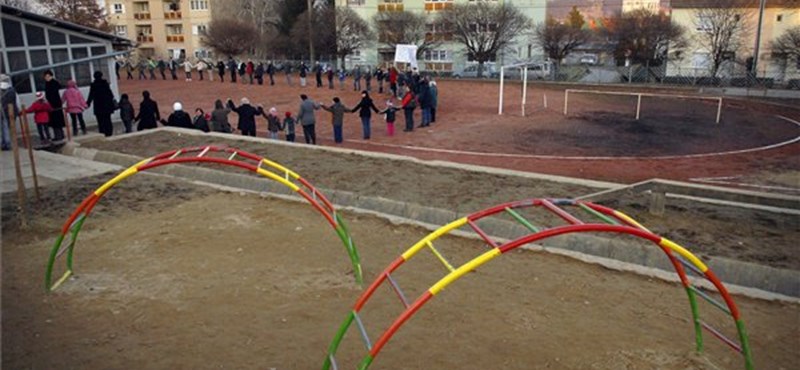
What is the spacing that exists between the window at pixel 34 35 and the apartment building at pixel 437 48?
3216 centimetres

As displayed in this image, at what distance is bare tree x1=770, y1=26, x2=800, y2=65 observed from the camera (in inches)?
1273

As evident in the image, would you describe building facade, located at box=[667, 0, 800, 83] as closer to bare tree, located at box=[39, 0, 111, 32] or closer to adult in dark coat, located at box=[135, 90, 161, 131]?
adult in dark coat, located at box=[135, 90, 161, 131]

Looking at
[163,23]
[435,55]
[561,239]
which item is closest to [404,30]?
[435,55]

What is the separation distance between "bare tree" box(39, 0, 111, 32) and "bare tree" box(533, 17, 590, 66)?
32.6 metres

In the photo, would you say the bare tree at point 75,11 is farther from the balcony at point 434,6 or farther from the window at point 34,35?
the window at point 34,35

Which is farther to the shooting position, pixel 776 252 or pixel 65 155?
pixel 65 155

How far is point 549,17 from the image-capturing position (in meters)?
46.5

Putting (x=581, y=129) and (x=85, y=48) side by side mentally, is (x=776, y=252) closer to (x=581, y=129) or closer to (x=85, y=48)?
(x=581, y=129)

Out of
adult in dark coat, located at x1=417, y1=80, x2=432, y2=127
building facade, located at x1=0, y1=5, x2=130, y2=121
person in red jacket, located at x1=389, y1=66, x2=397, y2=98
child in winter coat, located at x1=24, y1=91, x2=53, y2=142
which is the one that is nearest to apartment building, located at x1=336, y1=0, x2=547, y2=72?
person in red jacket, located at x1=389, y1=66, x2=397, y2=98

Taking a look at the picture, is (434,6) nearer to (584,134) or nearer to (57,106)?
(584,134)

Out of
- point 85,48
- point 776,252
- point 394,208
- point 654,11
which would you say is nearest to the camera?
point 776,252

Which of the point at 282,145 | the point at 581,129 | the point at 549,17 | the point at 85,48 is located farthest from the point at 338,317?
the point at 549,17

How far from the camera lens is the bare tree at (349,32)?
47.7 metres

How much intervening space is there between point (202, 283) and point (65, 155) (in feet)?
29.4
